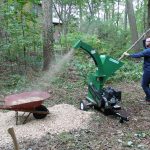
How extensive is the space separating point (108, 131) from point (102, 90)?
53.6 inches

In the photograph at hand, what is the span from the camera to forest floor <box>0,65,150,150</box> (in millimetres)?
5531

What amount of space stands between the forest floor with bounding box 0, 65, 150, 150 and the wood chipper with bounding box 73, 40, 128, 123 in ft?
0.60

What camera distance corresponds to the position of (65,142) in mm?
5617

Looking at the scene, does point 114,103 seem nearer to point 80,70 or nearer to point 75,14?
point 80,70

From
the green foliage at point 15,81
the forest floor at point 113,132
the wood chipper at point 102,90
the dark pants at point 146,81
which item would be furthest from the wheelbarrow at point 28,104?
the green foliage at point 15,81

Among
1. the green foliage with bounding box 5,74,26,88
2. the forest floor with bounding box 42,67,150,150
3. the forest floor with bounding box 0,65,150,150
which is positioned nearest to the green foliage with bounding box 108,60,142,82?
the forest floor with bounding box 0,65,150,150

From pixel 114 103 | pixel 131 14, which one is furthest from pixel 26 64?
pixel 131 14

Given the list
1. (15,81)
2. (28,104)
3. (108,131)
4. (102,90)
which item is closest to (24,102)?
(28,104)

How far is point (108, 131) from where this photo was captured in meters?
6.20

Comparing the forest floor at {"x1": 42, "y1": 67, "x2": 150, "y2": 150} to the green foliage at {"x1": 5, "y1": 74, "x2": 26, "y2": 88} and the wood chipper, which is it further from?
the green foliage at {"x1": 5, "y1": 74, "x2": 26, "y2": 88}

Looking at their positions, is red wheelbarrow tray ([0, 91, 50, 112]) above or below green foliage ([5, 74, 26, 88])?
above

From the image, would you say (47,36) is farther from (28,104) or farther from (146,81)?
(28,104)

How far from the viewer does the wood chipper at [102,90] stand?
22.7ft

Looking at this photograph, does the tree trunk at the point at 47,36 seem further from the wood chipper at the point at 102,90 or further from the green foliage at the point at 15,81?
the wood chipper at the point at 102,90
